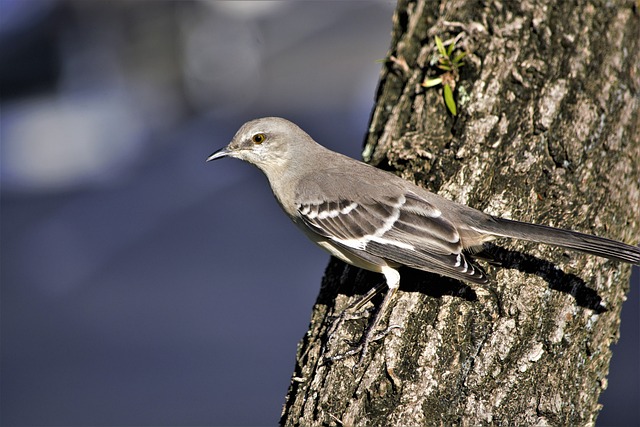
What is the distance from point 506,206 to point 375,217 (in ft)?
2.88

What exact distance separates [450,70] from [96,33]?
10854 millimetres

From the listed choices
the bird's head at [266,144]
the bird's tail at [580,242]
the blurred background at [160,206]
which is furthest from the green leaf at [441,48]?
the blurred background at [160,206]

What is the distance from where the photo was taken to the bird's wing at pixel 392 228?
4.45 m

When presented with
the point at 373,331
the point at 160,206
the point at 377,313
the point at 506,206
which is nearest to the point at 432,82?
the point at 506,206

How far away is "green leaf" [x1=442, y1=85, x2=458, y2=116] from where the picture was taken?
514 cm

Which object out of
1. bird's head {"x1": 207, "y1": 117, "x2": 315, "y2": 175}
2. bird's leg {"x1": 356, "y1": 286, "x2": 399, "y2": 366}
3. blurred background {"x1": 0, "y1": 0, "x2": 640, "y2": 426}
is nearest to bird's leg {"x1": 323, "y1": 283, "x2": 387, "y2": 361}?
bird's leg {"x1": 356, "y1": 286, "x2": 399, "y2": 366}

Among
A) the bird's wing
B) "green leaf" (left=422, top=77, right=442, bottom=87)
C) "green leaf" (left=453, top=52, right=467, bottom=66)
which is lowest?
the bird's wing

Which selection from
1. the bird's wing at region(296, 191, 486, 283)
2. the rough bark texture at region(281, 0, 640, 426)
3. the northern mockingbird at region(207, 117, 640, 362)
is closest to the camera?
the rough bark texture at region(281, 0, 640, 426)

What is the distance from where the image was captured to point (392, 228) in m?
4.64

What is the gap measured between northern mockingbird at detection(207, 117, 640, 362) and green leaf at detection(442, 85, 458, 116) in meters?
0.73

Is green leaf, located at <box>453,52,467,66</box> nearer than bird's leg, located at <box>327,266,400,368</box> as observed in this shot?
No

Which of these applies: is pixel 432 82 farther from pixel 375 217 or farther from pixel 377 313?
pixel 377 313

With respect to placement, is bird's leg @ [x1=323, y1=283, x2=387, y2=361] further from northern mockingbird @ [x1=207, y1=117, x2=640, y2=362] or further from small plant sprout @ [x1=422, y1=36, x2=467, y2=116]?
small plant sprout @ [x1=422, y1=36, x2=467, y2=116]

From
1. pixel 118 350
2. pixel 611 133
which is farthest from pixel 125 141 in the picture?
pixel 611 133
